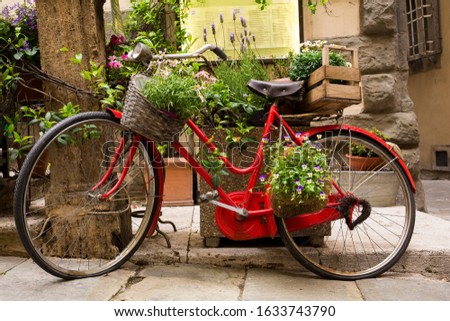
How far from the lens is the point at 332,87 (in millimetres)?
2723

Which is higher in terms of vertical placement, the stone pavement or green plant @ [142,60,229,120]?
green plant @ [142,60,229,120]

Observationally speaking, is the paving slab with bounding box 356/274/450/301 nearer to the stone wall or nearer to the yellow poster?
the stone wall

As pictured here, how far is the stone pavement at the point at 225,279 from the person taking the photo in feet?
8.56

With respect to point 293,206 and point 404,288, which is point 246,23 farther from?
point 404,288

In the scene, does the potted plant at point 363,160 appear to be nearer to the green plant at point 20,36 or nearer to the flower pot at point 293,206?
the flower pot at point 293,206

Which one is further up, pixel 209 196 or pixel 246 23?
pixel 246 23

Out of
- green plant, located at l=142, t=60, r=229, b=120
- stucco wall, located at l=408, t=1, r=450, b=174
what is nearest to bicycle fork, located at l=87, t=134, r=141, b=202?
green plant, located at l=142, t=60, r=229, b=120

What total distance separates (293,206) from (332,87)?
610mm

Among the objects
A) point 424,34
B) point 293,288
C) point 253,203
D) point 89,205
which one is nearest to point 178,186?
point 89,205

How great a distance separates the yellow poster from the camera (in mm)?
4746

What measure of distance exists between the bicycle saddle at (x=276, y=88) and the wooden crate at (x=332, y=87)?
0.08 meters

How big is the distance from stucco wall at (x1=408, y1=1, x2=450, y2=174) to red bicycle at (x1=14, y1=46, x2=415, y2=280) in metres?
6.72
